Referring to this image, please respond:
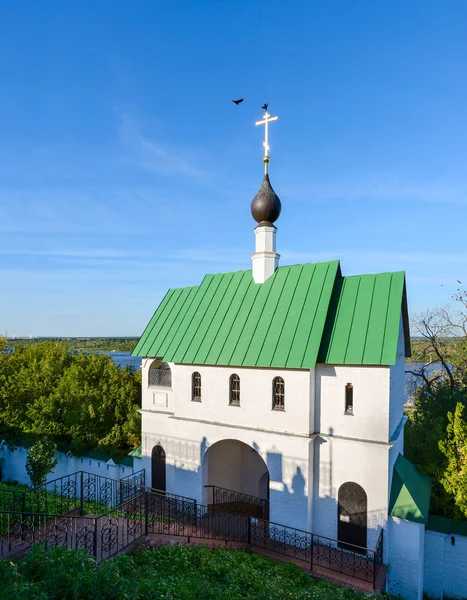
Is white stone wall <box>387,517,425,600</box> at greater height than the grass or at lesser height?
lesser

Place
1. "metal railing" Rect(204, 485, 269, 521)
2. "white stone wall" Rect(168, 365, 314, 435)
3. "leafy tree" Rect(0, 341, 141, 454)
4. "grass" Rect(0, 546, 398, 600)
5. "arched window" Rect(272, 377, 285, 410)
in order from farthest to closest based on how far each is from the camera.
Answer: "leafy tree" Rect(0, 341, 141, 454) < "metal railing" Rect(204, 485, 269, 521) < "arched window" Rect(272, 377, 285, 410) < "white stone wall" Rect(168, 365, 314, 435) < "grass" Rect(0, 546, 398, 600)

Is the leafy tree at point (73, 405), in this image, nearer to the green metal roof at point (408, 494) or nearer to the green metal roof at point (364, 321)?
the green metal roof at point (364, 321)

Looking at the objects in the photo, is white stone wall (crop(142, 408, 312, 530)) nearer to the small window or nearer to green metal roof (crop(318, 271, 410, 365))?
the small window

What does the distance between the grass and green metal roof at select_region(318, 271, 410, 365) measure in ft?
19.8

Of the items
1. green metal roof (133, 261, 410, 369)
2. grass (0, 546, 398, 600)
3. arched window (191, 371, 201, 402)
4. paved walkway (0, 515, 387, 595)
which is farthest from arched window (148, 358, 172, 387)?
grass (0, 546, 398, 600)

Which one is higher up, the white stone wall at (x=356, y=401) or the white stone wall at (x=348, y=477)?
the white stone wall at (x=356, y=401)

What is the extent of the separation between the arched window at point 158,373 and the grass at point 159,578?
22.5 feet

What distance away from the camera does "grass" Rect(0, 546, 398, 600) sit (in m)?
5.33

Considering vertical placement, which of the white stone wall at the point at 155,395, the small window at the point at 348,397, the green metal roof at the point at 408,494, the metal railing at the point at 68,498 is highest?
the small window at the point at 348,397

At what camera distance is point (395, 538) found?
36.3ft

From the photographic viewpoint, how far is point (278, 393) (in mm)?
12727

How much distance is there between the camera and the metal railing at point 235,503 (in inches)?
554

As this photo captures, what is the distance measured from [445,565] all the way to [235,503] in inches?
288

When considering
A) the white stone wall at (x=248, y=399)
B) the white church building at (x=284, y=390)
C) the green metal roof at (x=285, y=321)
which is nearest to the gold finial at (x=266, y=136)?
the white church building at (x=284, y=390)
